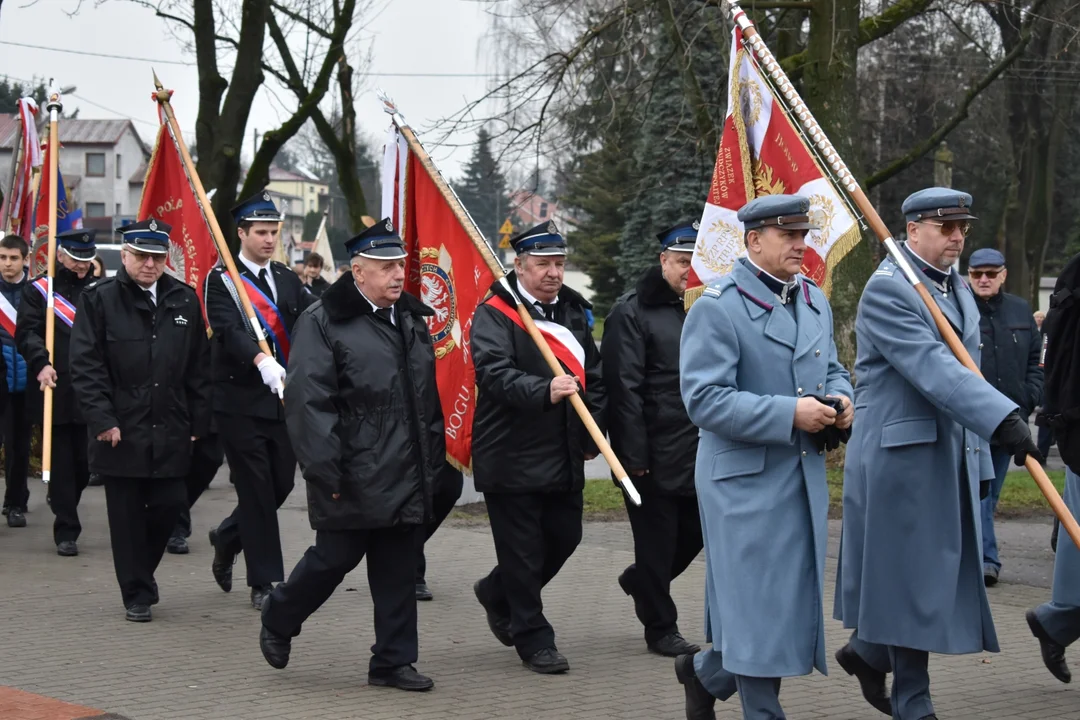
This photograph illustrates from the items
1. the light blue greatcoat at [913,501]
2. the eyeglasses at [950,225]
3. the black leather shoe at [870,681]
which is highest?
the eyeglasses at [950,225]

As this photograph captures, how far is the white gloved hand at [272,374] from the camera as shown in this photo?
7762 mm

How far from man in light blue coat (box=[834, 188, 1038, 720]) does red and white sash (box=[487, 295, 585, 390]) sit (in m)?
1.73

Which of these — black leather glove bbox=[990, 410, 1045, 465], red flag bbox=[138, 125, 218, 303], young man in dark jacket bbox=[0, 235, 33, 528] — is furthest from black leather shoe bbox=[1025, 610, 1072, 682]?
young man in dark jacket bbox=[0, 235, 33, 528]

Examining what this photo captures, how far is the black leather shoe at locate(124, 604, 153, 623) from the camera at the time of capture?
802cm

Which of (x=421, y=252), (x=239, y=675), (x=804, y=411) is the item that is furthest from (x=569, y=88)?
(x=804, y=411)

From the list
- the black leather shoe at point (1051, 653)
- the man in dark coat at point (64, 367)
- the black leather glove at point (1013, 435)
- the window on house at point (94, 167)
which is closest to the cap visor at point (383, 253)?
the black leather glove at point (1013, 435)

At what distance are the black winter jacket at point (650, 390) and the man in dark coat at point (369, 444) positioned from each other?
0.96 metres

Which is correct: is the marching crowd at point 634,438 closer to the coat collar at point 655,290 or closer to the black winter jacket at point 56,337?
the coat collar at point 655,290

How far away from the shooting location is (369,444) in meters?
6.56

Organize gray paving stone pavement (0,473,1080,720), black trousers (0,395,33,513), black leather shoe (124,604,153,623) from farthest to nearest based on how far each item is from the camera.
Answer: black trousers (0,395,33,513) < black leather shoe (124,604,153,623) < gray paving stone pavement (0,473,1080,720)

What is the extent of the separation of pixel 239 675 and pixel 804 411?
3.08 m

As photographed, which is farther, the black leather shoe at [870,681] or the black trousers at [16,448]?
the black trousers at [16,448]

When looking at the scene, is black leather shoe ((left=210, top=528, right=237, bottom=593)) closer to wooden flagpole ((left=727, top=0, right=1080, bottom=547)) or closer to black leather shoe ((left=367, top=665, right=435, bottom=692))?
black leather shoe ((left=367, top=665, right=435, bottom=692))

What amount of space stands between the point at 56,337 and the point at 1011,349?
6.45 meters
